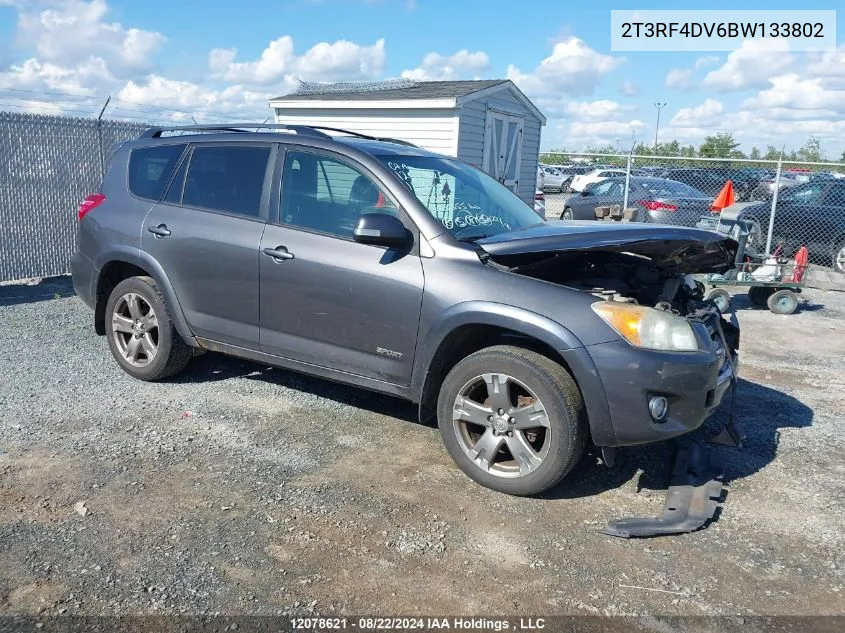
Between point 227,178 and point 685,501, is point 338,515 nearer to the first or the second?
point 685,501

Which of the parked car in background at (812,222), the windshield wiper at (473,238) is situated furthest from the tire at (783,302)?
the windshield wiper at (473,238)

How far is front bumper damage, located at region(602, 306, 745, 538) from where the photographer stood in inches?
145

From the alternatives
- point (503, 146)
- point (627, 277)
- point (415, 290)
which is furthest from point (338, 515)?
point (503, 146)

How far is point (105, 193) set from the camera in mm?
5734

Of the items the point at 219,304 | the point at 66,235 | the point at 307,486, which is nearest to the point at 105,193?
the point at 219,304

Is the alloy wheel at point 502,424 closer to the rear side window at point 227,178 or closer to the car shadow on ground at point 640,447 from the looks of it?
the car shadow on ground at point 640,447

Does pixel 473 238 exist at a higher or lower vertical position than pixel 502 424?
higher

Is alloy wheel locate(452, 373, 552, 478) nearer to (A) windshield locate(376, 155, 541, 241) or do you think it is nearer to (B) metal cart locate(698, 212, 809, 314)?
(A) windshield locate(376, 155, 541, 241)

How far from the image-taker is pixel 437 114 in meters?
13.3

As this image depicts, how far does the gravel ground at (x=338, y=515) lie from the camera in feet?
10.2

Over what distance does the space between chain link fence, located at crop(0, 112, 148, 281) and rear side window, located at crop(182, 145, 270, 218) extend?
17.7ft

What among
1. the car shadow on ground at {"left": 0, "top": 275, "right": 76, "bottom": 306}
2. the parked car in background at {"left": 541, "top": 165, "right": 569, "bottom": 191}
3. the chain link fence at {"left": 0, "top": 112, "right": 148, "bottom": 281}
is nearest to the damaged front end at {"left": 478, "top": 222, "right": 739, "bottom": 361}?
the car shadow on ground at {"left": 0, "top": 275, "right": 76, "bottom": 306}

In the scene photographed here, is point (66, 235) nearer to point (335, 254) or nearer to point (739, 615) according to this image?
point (335, 254)

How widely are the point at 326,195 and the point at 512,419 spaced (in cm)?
190
